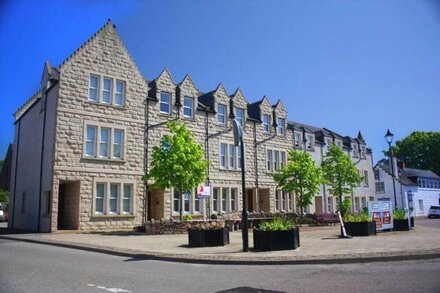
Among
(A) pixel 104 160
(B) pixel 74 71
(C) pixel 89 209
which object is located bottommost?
(C) pixel 89 209

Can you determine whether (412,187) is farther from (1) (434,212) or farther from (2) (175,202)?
(2) (175,202)

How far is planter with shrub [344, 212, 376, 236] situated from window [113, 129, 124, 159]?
15.6 metres

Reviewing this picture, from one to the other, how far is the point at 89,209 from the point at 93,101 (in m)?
7.07

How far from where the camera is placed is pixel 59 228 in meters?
25.9

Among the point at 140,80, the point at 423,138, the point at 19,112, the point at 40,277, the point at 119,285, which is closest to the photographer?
the point at 119,285

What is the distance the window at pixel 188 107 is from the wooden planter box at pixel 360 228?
16.5 m

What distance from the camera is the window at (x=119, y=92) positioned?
92.2 ft

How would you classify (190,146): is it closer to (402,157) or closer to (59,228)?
(59,228)

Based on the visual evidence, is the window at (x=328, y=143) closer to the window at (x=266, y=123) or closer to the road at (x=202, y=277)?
the window at (x=266, y=123)

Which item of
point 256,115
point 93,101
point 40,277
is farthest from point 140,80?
point 40,277

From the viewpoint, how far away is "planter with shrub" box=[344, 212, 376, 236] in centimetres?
1922

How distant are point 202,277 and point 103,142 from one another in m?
19.1

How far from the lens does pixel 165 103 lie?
3105 centimetres

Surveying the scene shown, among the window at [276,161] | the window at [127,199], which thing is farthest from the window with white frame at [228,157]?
the window at [127,199]
